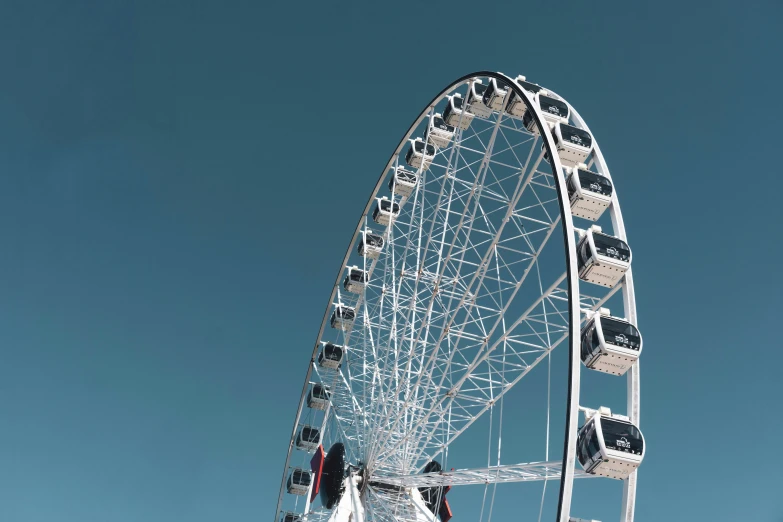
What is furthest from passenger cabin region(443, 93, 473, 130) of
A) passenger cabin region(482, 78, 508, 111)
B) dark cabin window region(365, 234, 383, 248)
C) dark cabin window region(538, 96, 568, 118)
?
dark cabin window region(538, 96, 568, 118)

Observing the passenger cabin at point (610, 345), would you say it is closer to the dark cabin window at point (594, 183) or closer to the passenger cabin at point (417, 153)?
the dark cabin window at point (594, 183)

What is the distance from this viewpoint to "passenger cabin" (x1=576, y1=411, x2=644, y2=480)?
11.5 meters

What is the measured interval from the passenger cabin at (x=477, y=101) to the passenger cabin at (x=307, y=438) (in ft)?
56.2

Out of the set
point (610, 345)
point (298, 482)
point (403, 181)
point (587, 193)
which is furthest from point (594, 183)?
→ point (298, 482)

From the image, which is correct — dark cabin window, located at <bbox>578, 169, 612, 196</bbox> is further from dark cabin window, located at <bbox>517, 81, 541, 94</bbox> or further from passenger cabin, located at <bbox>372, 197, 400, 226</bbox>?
passenger cabin, located at <bbox>372, 197, 400, 226</bbox>

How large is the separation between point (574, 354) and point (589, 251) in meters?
3.16

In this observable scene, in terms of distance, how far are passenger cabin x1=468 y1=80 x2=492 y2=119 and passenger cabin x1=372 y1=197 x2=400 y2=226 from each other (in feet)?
22.0

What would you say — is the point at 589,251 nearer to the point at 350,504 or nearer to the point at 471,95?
the point at 471,95

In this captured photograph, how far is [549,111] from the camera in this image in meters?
16.5

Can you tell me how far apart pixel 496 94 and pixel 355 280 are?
12.5 meters

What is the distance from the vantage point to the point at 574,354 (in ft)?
35.6

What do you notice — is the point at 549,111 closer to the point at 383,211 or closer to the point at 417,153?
the point at 417,153

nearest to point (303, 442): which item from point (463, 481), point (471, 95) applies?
point (463, 481)

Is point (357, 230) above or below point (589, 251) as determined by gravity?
above
